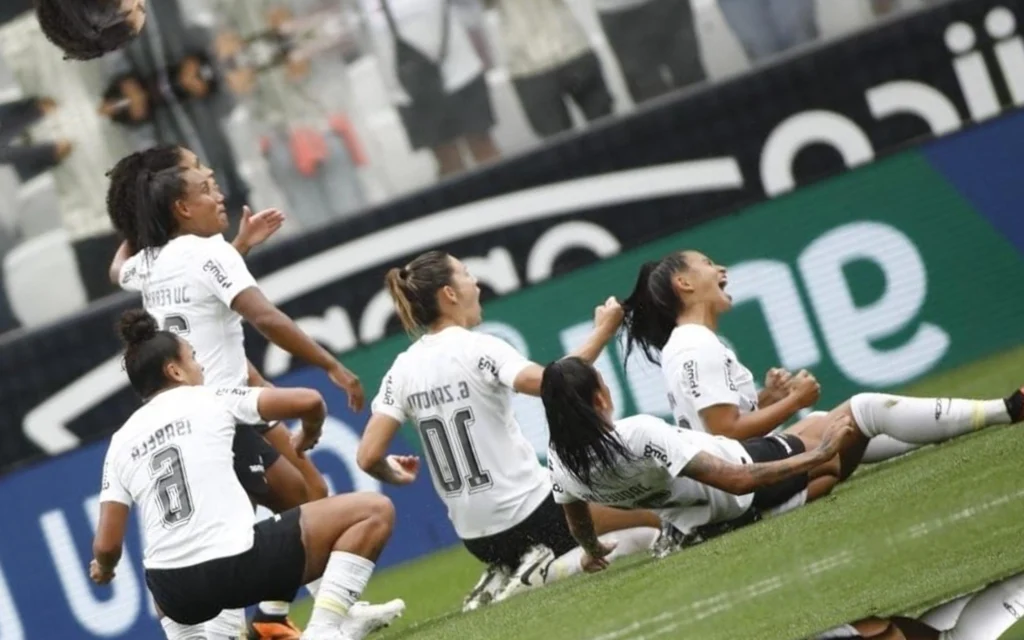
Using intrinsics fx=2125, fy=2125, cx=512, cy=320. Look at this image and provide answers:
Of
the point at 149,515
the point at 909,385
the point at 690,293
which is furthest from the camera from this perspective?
the point at 909,385

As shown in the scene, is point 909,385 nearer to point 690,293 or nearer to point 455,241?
point 455,241

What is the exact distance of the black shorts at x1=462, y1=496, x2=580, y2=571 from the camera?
7.43m

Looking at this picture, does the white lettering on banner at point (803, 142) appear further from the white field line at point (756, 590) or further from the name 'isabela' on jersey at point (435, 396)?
the white field line at point (756, 590)

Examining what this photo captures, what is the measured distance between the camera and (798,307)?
1060 cm

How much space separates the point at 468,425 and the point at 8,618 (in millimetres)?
4026

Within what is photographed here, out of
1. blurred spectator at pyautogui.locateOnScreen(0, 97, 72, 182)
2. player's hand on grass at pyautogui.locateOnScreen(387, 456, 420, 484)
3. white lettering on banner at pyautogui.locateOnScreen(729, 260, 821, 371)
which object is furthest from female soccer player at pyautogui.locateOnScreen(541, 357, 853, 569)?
blurred spectator at pyautogui.locateOnScreen(0, 97, 72, 182)

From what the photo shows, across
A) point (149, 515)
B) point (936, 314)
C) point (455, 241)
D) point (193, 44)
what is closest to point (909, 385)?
point (936, 314)

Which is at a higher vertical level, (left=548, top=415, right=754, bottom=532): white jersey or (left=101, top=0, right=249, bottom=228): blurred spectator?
(left=101, top=0, right=249, bottom=228): blurred spectator

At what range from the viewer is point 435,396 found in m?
7.29

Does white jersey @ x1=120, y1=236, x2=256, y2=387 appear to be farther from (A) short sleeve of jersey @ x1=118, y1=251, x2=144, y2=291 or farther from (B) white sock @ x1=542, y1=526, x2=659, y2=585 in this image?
(B) white sock @ x1=542, y1=526, x2=659, y2=585

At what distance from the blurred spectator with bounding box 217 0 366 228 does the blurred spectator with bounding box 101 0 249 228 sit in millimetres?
126

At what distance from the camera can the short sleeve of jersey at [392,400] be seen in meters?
7.34

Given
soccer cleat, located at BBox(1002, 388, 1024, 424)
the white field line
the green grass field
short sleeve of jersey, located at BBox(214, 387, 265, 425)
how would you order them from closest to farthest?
the green grass field < the white field line < short sleeve of jersey, located at BBox(214, 387, 265, 425) < soccer cleat, located at BBox(1002, 388, 1024, 424)

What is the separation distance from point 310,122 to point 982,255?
345 centimetres
